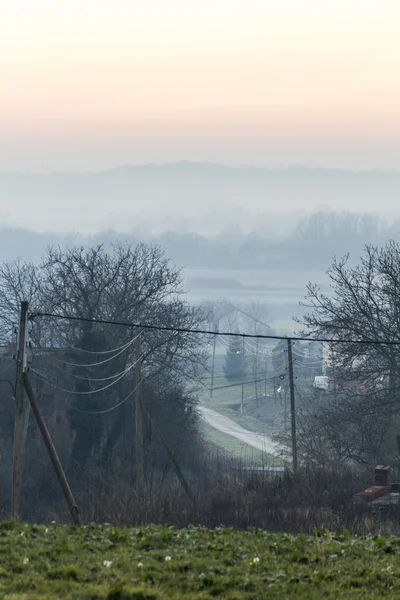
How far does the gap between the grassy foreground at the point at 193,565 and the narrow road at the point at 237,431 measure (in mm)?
63115

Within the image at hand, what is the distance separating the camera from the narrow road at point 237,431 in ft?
267

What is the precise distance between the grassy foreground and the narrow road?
207 feet

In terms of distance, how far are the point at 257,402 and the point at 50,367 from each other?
2132 inches

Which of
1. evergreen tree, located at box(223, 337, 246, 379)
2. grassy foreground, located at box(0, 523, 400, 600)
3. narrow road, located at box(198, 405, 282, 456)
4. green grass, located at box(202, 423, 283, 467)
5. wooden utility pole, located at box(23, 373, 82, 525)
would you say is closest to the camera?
grassy foreground, located at box(0, 523, 400, 600)

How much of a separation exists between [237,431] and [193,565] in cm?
7940

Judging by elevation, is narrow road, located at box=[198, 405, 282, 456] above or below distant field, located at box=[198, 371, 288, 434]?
below

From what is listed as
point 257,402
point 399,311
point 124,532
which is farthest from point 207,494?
point 257,402

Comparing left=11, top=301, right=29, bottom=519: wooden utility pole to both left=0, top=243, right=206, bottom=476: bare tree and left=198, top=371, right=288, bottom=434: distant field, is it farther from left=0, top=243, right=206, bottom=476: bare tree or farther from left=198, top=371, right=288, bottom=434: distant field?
left=198, top=371, right=288, bottom=434: distant field

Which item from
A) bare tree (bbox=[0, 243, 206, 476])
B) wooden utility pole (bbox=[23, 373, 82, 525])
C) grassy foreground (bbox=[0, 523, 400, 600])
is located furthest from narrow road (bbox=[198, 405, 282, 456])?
grassy foreground (bbox=[0, 523, 400, 600])

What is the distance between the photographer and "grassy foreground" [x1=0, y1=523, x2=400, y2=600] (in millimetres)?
10977

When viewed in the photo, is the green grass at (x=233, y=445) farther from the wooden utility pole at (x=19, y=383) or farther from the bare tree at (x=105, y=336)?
the wooden utility pole at (x=19, y=383)

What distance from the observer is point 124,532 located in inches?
592

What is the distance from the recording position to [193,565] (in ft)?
40.0

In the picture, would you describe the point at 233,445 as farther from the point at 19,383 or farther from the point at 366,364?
the point at 19,383
